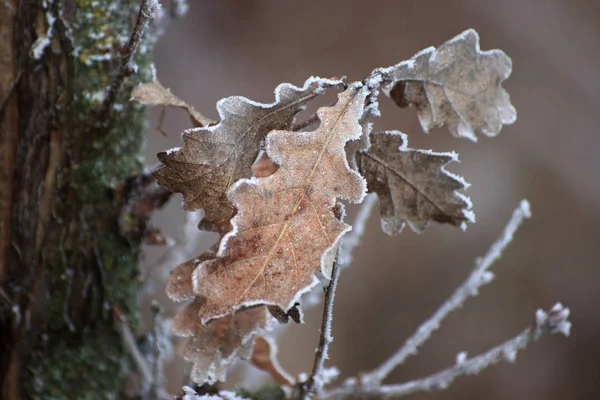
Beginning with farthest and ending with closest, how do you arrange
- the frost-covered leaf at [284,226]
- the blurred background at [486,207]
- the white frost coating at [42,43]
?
the blurred background at [486,207] → the white frost coating at [42,43] → the frost-covered leaf at [284,226]

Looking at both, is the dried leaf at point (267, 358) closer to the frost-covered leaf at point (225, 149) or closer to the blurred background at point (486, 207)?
the frost-covered leaf at point (225, 149)

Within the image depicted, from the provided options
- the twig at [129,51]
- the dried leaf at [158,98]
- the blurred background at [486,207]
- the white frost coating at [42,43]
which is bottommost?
the dried leaf at [158,98]

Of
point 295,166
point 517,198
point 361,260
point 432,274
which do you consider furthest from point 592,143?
point 295,166

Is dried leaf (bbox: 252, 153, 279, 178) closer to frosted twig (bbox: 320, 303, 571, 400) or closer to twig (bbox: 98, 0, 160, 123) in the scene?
twig (bbox: 98, 0, 160, 123)

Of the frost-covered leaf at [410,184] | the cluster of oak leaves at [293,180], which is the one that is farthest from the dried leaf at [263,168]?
the frost-covered leaf at [410,184]

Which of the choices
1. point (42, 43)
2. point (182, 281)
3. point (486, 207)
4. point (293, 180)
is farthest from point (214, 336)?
point (486, 207)

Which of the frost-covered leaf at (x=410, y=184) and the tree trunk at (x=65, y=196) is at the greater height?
the tree trunk at (x=65, y=196)

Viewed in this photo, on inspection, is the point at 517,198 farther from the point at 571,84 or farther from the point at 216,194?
the point at 216,194

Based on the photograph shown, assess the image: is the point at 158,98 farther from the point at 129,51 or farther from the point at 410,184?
the point at 410,184

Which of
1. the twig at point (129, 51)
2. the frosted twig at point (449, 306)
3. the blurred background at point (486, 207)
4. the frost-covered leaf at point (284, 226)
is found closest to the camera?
the frost-covered leaf at point (284, 226)
